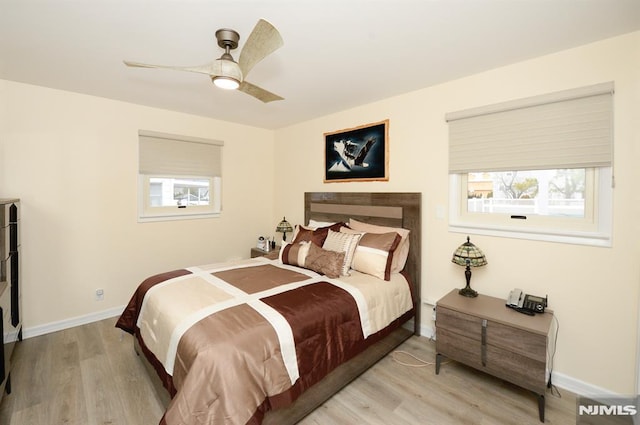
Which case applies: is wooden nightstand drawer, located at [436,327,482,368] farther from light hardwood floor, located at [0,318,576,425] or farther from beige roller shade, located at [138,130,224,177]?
beige roller shade, located at [138,130,224,177]

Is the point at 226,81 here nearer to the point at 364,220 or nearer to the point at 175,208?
the point at 364,220

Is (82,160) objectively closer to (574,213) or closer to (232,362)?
(232,362)

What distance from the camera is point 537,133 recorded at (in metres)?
2.19

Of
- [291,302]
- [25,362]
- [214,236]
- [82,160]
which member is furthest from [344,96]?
[25,362]

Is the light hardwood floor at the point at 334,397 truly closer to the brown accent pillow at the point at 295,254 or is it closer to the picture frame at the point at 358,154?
the brown accent pillow at the point at 295,254

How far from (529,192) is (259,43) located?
2.33 m

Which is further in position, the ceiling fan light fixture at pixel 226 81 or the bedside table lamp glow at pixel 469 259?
the bedside table lamp glow at pixel 469 259

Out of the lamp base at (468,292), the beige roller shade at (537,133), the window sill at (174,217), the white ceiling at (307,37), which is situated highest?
the white ceiling at (307,37)

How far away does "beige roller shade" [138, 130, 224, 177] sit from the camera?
3398 millimetres

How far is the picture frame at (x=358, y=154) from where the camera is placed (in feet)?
10.5

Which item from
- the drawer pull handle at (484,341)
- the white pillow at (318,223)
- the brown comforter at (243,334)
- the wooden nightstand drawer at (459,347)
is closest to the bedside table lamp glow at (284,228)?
the white pillow at (318,223)

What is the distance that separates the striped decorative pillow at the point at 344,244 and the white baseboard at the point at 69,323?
2569 mm

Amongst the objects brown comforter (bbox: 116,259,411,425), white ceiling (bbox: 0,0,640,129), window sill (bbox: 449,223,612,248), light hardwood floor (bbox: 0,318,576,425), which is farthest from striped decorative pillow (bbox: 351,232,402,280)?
white ceiling (bbox: 0,0,640,129)

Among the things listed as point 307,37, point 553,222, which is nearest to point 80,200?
point 307,37
